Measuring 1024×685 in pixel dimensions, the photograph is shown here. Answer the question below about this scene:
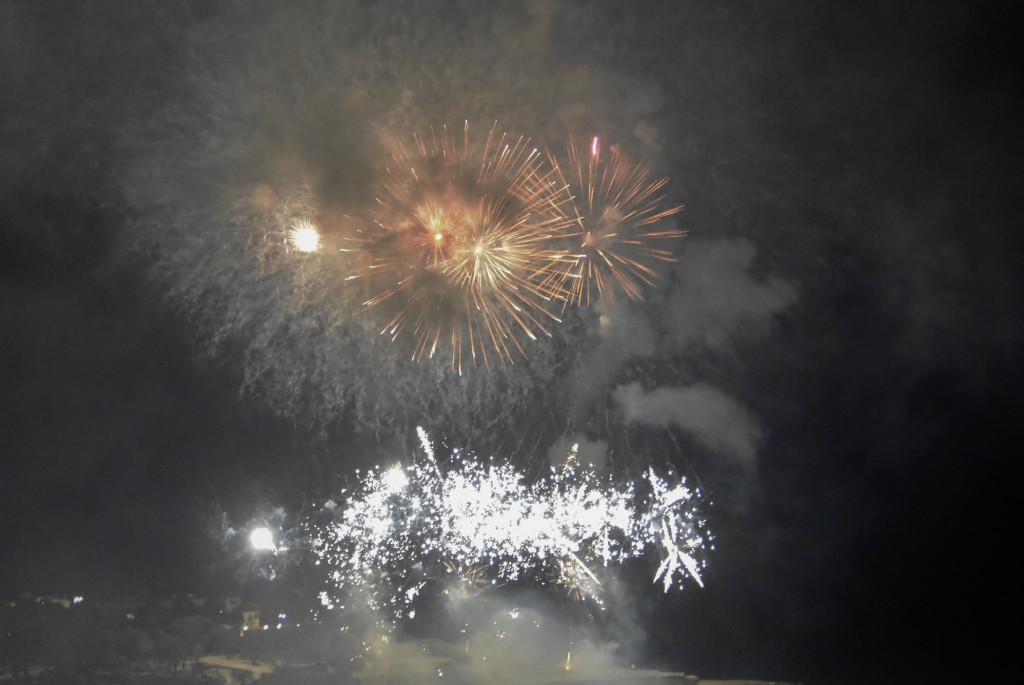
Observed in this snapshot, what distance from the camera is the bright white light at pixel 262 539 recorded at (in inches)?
858

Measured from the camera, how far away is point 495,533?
598 inches

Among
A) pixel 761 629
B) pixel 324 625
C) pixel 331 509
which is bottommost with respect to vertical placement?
pixel 761 629

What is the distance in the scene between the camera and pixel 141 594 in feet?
74.2

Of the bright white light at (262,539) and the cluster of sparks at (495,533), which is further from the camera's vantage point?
the bright white light at (262,539)

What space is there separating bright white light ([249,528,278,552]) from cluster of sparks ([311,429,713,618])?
4.25 ft

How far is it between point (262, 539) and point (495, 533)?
32.3 feet

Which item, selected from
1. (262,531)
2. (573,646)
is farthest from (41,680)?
(573,646)

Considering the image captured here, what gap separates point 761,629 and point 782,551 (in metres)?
2.45

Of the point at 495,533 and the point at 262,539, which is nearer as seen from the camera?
the point at 495,533

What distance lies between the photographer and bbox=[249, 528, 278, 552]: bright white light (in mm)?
21797

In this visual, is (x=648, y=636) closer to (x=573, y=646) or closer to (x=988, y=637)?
(x=573, y=646)

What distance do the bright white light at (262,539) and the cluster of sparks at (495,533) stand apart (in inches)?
50.9

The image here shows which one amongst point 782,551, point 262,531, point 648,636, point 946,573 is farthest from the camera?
point 262,531

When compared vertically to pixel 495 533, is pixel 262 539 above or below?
above
